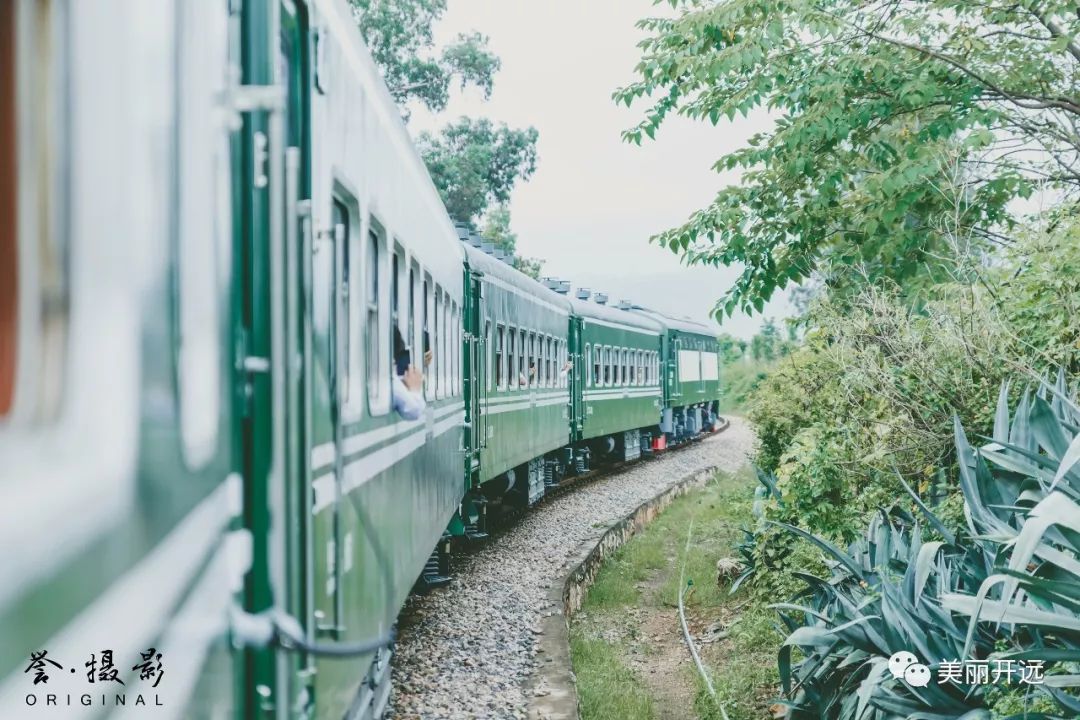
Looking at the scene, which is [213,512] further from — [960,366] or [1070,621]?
[960,366]

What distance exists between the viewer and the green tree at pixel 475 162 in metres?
29.0

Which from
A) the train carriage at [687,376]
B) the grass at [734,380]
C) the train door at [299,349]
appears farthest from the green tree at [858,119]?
the grass at [734,380]

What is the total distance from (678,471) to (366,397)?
17.7 m

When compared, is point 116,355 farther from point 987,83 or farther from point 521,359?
point 521,359

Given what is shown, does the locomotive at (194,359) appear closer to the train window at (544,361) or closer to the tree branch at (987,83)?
the tree branch at (987,83)

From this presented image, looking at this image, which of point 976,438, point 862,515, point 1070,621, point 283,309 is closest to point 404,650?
point 862,515

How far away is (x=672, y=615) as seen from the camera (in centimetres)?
1005

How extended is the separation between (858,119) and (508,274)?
4776mm

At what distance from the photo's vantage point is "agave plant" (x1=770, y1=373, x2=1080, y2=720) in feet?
12.9

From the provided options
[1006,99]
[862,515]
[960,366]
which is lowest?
[862,515]

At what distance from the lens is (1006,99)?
9.38m

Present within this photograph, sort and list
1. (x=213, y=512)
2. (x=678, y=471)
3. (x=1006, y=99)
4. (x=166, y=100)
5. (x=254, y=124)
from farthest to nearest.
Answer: (x=678, y=471) → (x=1006, y=99) → (x=254, y=124) → (x=213, y=512) → (x=166, y=100)

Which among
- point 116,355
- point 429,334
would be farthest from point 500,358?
point 116,355

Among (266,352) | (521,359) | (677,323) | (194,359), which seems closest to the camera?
(194,359)
